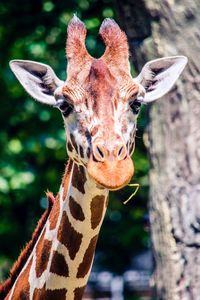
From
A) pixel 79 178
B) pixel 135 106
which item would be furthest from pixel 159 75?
pixel 79 178

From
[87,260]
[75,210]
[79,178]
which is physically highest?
[79,178]

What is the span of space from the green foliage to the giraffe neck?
493 cm

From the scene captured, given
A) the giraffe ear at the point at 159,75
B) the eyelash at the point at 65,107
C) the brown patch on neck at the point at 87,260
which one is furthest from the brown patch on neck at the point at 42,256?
the giraffe ear at the point at 159,75

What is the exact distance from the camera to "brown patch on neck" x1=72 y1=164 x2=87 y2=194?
20.2 feet

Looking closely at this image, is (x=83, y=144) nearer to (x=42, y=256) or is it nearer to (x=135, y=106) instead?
(x=135, y=106)

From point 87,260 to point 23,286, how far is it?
539 mm

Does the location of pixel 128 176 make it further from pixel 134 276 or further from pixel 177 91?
pixel 134 276

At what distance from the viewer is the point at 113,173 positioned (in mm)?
5648

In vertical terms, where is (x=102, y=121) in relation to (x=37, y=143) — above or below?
above

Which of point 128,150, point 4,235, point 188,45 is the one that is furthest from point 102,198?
point 4,235

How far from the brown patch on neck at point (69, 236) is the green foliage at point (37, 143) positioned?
5054 millimetres

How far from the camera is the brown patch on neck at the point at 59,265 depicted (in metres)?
6.33

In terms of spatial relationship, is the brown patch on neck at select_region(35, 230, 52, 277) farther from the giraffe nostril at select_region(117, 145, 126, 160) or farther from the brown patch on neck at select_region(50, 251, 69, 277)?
the giraffe nostril at select_region(117, 145, 126, 160)

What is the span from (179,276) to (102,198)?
158cm
